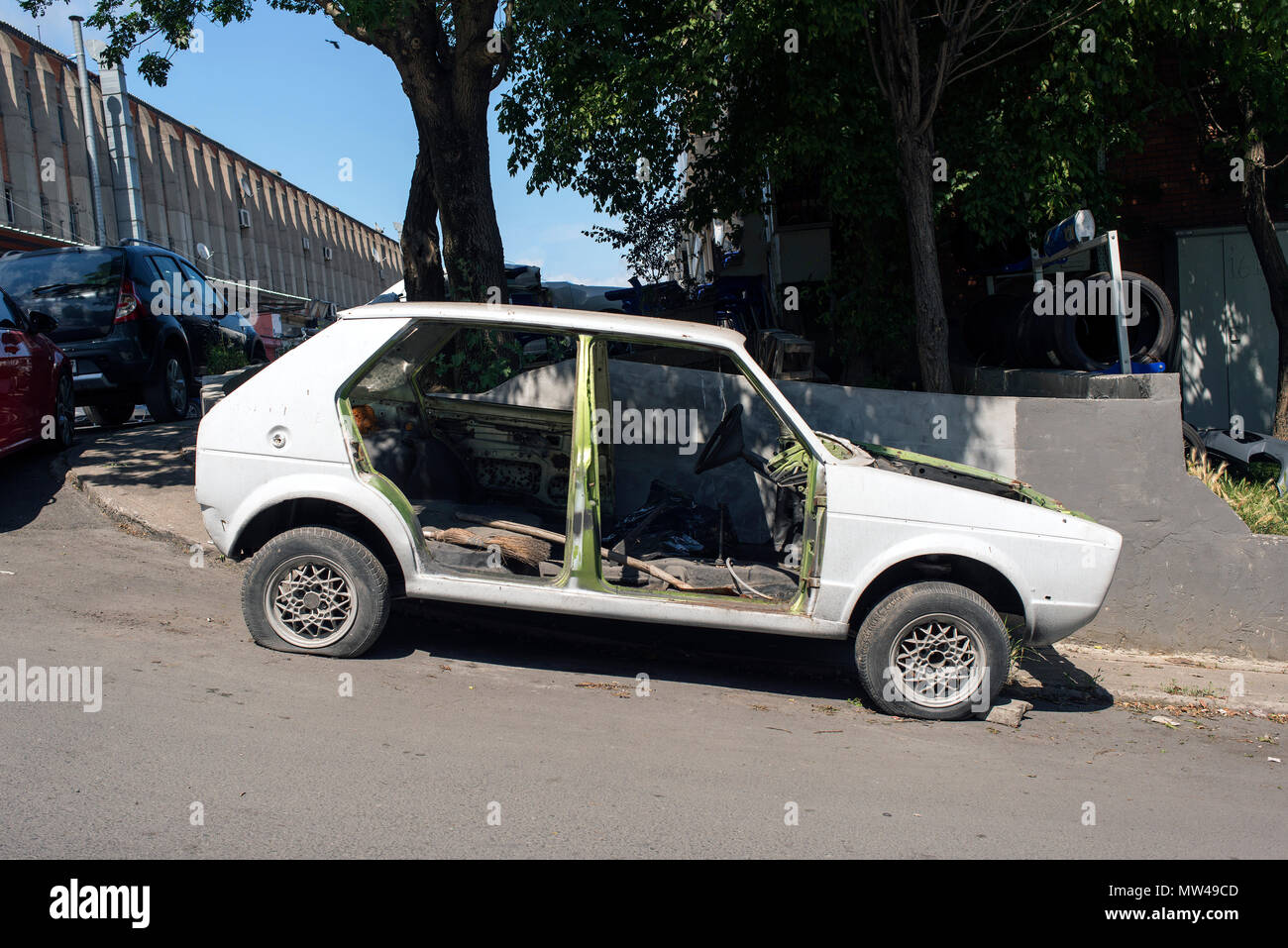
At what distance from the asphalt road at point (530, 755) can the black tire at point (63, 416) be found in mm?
2143

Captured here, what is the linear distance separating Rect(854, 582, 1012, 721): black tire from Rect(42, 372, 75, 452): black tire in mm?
6813

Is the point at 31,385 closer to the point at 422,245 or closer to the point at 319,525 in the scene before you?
the point at 319,525

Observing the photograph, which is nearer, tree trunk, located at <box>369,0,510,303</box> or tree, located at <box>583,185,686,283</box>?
tree trunk, located at <box>369,0,510,303</box>

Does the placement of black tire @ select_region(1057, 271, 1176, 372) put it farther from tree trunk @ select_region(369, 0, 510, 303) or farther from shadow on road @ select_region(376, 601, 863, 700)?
tree trunk @ select_region(369, 0, 510, 303)

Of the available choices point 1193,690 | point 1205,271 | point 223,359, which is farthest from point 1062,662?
point 223,359

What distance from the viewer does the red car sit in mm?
7113

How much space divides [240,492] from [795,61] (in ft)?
24.2

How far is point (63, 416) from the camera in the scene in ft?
26.5

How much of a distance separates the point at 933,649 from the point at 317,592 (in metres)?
3.24

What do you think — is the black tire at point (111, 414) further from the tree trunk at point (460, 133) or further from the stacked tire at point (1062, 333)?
the stacked tire at point (1062, 333)

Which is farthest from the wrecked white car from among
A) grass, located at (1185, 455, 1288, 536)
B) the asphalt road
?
grass, located at (1185, 455, 1288, 536)

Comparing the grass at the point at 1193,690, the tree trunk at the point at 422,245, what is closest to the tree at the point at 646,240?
the tree trunk at the point at 422,245

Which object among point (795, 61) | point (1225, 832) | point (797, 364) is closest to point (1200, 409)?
point (797, 364)
